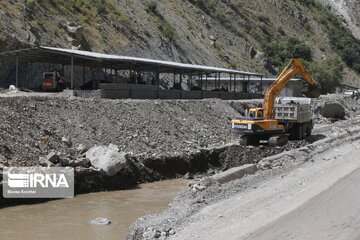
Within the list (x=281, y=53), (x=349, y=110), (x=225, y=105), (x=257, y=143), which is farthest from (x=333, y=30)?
(x=257, y=143)

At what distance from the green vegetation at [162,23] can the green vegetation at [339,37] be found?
192 ft

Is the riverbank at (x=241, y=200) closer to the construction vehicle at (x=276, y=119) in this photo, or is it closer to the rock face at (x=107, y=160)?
the construction vehicle at (x=276, y=119)

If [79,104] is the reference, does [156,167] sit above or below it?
below

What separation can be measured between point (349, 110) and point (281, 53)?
35.9 m

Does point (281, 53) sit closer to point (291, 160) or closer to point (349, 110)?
point (349, 110)

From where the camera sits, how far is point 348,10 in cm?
14450

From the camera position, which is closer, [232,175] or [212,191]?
[212,191]

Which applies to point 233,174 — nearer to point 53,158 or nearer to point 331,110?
point 53,158

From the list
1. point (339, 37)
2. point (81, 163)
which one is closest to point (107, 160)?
point (81, 163)

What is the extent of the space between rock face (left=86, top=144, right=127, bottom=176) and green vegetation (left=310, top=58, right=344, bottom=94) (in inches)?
2728

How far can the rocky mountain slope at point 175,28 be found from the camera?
163ft

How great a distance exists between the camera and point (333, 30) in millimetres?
126500

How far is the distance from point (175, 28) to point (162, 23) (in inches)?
Result: 163

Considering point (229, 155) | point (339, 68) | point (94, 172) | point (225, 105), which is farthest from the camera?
point (339, 68)
